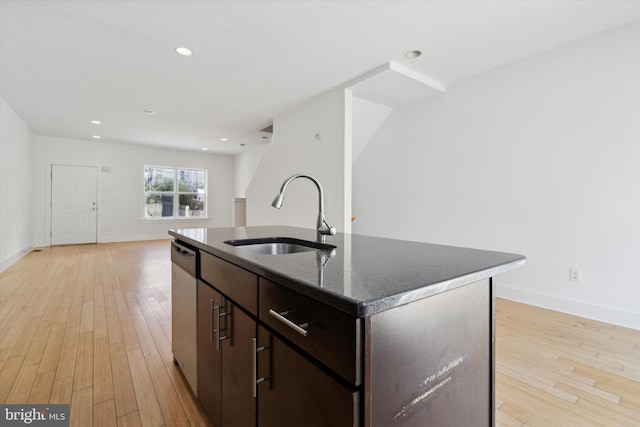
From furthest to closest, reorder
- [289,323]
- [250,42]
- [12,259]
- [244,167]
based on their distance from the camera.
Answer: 1. [244,167]
2. [12,259]
3. [250,42]
4. [289,323]

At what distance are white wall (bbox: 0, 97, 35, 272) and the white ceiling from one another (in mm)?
635

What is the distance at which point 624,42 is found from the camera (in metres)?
2.65

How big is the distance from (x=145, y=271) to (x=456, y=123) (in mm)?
4809

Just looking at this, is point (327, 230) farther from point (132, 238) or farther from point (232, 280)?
point (132, 238)

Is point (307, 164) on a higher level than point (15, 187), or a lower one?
higher

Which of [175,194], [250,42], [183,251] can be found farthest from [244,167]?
[183,251]

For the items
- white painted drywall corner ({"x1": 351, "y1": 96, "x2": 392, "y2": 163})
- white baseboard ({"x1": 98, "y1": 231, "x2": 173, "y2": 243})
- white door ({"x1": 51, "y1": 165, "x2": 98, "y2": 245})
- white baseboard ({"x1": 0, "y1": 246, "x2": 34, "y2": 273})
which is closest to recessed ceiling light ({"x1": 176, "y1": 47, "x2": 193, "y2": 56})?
white painted drywall corner ({"x1": 351, "y1": 96, "x2": 392, "y2": 163})

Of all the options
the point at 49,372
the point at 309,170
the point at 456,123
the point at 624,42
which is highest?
the point at 624,42

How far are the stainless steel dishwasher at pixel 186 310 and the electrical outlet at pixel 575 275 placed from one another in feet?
11.0

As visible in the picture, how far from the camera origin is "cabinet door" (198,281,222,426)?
4.29 ft

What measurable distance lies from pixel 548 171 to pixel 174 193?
831 cm

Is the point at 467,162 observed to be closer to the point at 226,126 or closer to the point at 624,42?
the point at 624,42

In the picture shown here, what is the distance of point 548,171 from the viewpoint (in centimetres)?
308

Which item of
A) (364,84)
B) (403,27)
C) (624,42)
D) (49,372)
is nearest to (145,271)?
(49,372)
